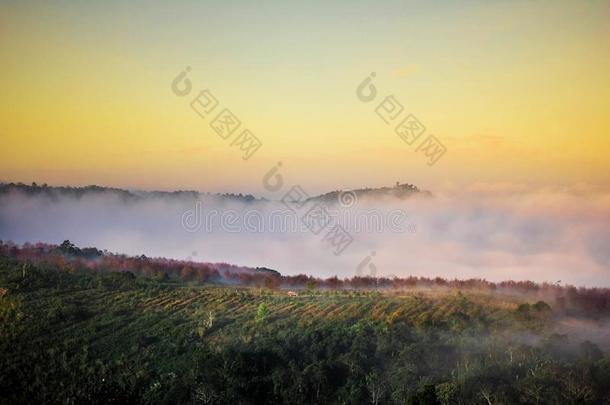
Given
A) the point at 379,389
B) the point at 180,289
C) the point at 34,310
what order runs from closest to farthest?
the point at 379,389 < the point at 34,310 < the point at 180,289

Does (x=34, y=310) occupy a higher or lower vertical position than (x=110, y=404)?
higher

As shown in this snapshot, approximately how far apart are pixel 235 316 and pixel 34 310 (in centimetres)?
1707

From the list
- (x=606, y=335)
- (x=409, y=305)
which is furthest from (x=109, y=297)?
(x=606, y=335)

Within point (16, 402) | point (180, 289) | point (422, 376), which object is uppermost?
point (180, 289)

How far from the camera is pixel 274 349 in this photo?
42.2m

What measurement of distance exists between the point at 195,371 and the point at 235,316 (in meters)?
13.2

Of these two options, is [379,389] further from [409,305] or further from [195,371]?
[409,305]

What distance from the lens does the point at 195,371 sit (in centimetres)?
3831

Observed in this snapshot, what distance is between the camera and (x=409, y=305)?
5475cm

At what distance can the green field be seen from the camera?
35.7m

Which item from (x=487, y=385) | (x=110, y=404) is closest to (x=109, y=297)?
(x=110, y=404)

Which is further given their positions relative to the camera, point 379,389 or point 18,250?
point 18,250

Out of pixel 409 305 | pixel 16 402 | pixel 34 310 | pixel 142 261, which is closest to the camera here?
pixel 16 402

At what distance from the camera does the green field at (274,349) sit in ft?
117
